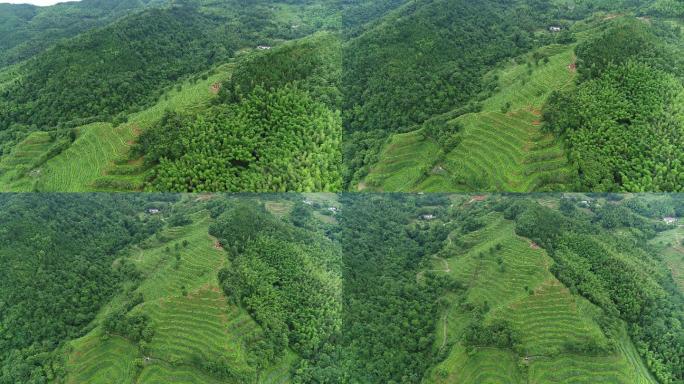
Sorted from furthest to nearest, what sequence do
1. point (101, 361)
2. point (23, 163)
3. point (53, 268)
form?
point (23, 163)
point (53, 268)
point (101, 361)

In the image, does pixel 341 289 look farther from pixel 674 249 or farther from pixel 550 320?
pixel 674 249

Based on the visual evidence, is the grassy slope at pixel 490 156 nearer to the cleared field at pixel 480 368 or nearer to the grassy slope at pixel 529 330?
the grassy slope at pixel 529 330

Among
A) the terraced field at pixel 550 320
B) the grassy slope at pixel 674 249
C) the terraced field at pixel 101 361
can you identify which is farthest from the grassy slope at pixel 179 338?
the grassy slope at pixel 674 249

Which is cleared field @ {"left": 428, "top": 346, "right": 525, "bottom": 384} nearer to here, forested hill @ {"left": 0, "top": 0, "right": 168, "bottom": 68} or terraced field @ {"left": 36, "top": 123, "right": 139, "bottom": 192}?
terraced field @ {"left": 36, "top": 123, "right": 139, "bottom": 192}

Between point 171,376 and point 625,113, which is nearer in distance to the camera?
point 171,376

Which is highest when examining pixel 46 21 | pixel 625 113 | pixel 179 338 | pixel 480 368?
pixel 46 21

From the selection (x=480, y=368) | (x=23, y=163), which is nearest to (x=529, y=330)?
(x=480, y=368)

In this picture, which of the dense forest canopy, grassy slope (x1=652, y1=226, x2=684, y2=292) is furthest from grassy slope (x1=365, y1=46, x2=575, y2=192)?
grassy slope (x1=652, y1=226, x2=684, y2=292)

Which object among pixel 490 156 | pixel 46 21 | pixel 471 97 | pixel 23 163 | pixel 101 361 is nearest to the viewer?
pixel 101 361
